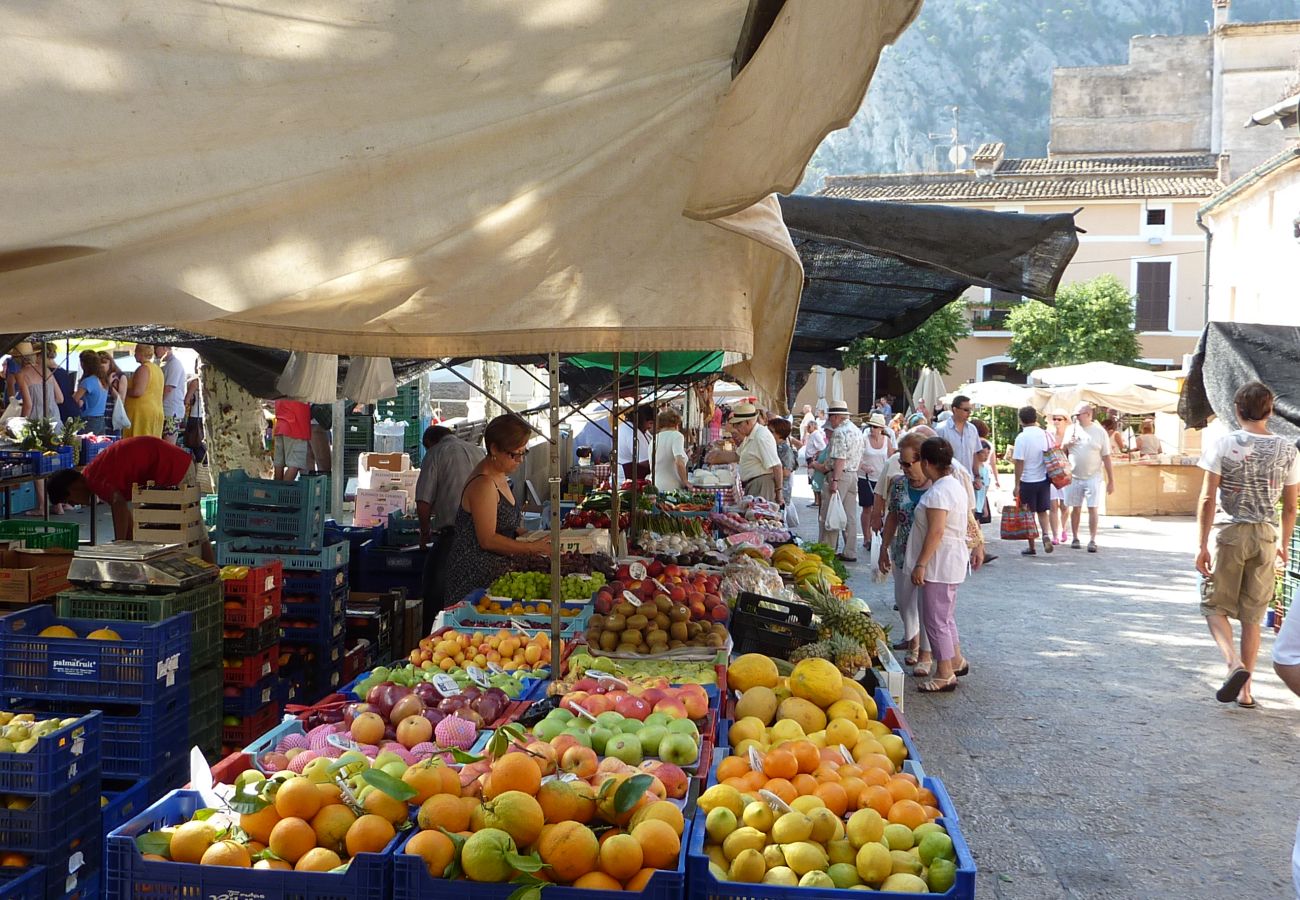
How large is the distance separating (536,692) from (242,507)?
3579 mm

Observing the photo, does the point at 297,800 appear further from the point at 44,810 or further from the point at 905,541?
the point at 905,541

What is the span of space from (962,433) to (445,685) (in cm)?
1003

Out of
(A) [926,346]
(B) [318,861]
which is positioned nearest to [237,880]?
(B) [318,861]

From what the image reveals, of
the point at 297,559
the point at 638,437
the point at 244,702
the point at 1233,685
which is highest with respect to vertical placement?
the point at 638,437

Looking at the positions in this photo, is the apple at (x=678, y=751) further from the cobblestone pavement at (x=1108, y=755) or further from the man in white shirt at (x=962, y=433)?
the man in white shirt at (x=962, y=433)

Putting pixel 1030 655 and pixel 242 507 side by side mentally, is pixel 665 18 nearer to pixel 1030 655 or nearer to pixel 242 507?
pixel 242 507

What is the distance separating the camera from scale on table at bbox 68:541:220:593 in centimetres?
465

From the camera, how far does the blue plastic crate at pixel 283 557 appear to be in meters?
6.57

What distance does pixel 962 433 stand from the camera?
12.9 m

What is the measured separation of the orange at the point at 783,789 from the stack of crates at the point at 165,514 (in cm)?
441

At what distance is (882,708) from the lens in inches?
170

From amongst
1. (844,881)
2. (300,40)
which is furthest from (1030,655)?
(300,40)

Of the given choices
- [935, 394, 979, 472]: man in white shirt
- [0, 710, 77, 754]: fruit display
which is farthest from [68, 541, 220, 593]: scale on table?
[935, 394, 979, 472]: man in white shirt

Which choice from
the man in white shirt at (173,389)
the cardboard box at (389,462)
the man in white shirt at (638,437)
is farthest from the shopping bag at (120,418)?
the man in white shirt at (638,437)
